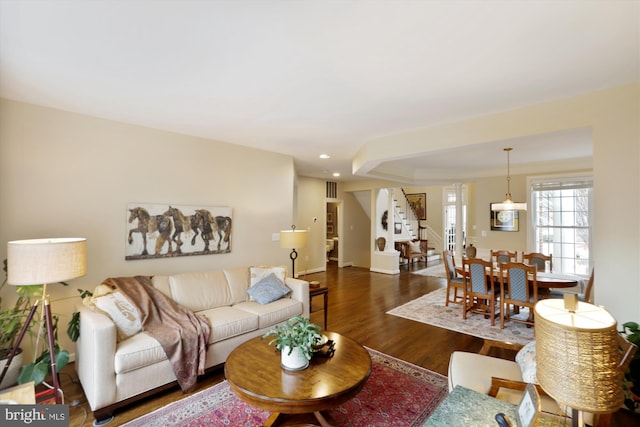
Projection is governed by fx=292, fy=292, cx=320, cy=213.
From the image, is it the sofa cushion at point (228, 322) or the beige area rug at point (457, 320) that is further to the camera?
the beige area rug at point (457, 320)

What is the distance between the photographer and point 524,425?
1.12 metres

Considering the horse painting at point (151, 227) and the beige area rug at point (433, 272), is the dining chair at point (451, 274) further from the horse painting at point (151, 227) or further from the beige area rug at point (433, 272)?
the horse painting at point (151, 227)

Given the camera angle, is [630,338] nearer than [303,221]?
Yes

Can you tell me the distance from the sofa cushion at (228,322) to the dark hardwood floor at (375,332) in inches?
14.5

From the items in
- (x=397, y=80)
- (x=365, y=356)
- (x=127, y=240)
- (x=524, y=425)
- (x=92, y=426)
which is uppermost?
(x=397, y=80)

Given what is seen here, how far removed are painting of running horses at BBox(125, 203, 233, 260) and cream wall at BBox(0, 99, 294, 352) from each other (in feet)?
0.28

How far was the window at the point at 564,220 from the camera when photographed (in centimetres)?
534

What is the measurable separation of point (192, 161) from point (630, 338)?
4.46 metres

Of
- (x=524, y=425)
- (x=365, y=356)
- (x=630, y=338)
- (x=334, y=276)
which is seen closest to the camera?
(x=524, y=425)

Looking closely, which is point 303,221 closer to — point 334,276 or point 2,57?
point 334,276

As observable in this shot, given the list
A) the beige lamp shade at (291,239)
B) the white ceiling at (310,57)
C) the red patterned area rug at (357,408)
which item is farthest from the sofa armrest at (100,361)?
the beige lamp shade at (291,239)

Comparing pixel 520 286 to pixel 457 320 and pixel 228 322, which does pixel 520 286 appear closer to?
pixel 457 320

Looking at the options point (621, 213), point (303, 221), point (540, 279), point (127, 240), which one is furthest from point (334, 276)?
point (621, 213)

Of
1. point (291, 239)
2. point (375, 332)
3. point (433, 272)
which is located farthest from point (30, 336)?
point (433, 272)
